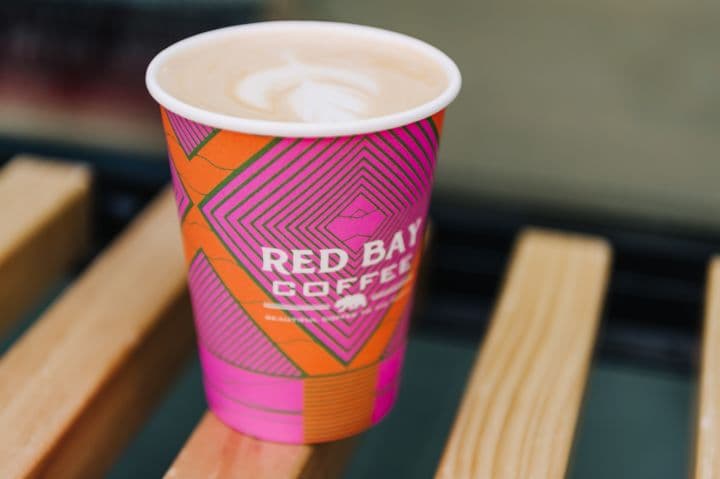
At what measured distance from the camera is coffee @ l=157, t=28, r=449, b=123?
20.9 inches

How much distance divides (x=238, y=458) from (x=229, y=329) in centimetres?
9

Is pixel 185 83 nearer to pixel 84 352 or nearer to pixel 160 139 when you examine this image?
pixel 84 352

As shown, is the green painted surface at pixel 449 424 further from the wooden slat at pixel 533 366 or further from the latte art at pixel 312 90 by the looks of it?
the latte art at pixel 312 90

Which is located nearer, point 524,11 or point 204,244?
point 204,244

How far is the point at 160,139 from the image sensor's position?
1125 mm

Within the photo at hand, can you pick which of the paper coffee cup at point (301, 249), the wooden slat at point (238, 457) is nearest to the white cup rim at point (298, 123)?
the paper coffee cup at point (301, 249)

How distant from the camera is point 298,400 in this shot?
0.58 m

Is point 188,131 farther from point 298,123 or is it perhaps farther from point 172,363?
point 172,363

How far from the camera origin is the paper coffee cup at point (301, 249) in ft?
1.61

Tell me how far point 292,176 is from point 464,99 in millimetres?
866

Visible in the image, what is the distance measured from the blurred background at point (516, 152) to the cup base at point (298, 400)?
28cm

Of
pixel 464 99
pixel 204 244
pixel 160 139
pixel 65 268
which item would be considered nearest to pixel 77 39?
pixel 160 139

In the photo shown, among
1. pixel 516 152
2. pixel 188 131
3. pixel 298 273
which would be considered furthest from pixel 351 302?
pixel 516 152

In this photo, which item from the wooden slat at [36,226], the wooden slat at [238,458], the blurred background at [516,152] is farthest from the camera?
the blurred background at [516,152]
